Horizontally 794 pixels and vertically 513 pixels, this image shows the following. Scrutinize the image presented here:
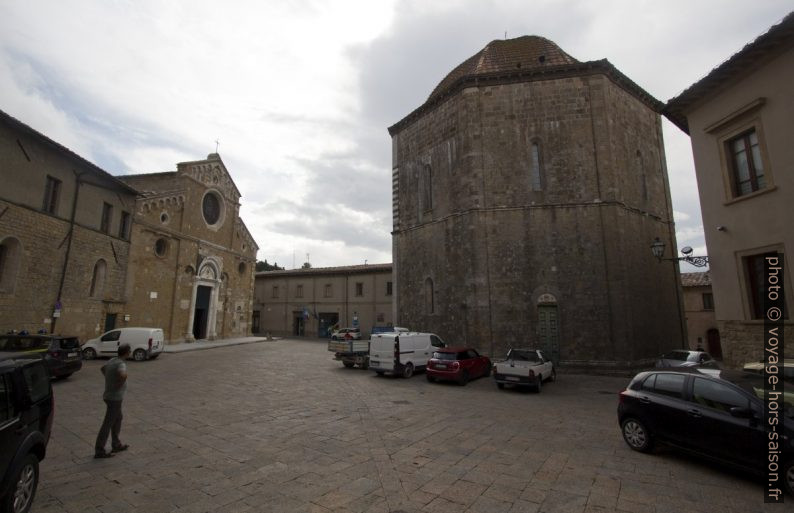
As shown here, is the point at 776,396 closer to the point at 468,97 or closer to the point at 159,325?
the point at 468,97

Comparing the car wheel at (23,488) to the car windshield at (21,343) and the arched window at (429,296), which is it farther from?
the arched window at (429,296)

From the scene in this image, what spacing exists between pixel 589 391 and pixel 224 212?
97.1 ft

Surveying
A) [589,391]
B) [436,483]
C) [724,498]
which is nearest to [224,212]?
[589,391]

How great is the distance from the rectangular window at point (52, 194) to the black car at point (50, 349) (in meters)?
7.87

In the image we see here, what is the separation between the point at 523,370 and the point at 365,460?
26.0 ft

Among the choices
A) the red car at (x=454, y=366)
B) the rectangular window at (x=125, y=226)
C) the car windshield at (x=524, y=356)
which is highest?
the rectangular window at (x=125, y=226)

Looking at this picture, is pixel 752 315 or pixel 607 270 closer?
pixel 752 315

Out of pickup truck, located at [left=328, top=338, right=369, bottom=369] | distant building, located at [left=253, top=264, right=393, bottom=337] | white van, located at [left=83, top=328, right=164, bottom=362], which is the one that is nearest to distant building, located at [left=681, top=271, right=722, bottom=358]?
distant building, located at [left=253, top=264, right=393, bottom=337]

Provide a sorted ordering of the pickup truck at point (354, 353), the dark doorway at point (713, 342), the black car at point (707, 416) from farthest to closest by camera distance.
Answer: the dark doorway at point (713, 342) → the pickup truck at point (354, 353) → the black car at point (707, 416)

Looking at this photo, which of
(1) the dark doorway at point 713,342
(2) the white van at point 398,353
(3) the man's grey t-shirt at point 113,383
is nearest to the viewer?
(3) the man's grey t-shirt at point 113,383

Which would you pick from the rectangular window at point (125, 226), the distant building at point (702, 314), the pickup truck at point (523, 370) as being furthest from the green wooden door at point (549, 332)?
the rectangular window at point (125, 226)

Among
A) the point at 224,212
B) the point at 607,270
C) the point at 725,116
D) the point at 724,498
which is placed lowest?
the point at 724,498

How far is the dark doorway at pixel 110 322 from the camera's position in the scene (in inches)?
856

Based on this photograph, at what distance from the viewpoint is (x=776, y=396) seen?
5.36 meters
